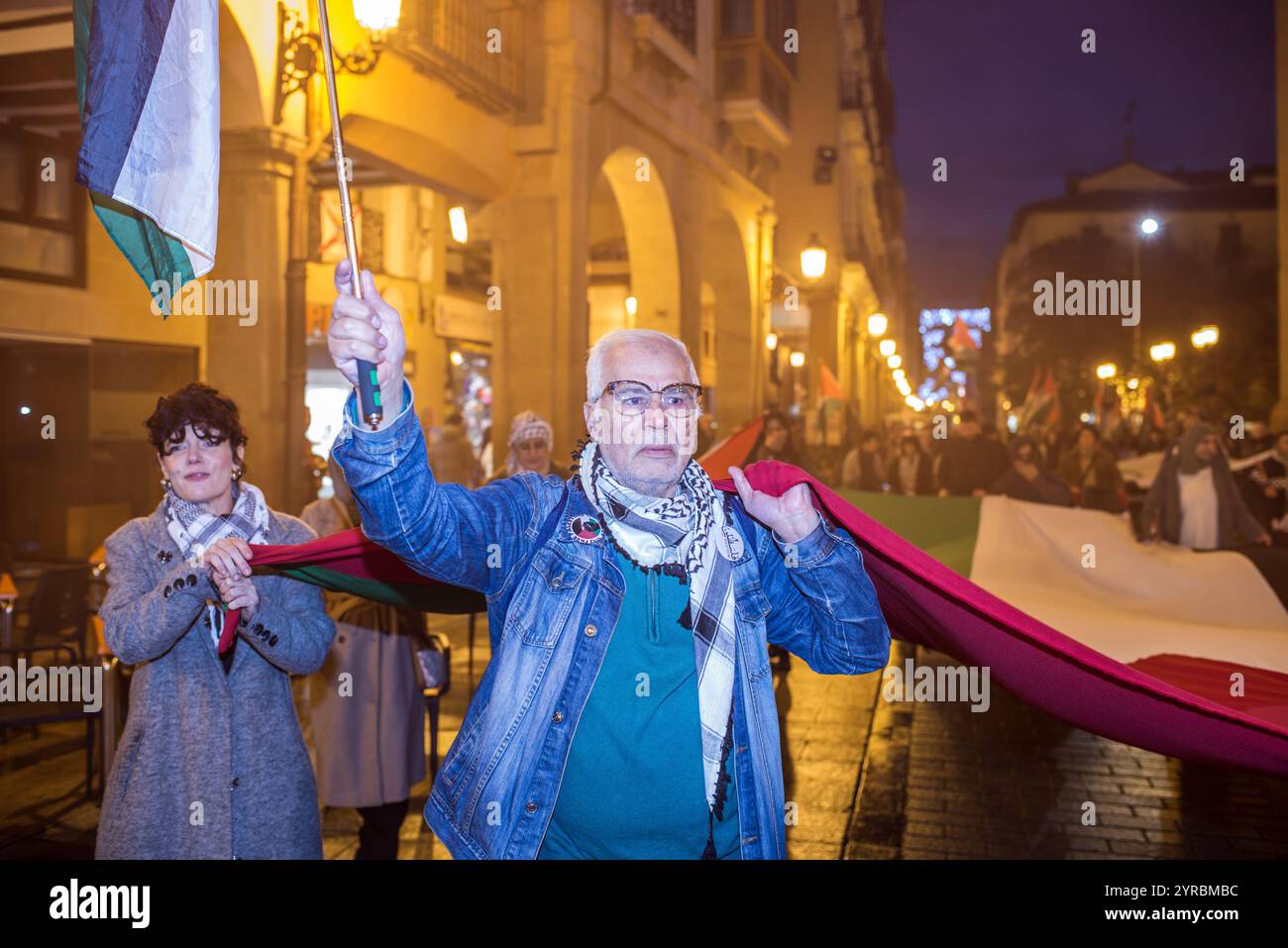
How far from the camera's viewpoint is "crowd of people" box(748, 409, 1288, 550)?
11.8m

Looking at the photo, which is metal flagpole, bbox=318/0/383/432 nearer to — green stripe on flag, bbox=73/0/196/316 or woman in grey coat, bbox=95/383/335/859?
green stripe on flag, bbox=73/0/196/316

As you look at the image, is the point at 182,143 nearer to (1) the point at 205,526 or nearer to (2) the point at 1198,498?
(1) the point at 205,526

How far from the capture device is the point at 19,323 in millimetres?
13188

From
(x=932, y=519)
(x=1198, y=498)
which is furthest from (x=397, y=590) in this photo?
(x=1198, y=498)

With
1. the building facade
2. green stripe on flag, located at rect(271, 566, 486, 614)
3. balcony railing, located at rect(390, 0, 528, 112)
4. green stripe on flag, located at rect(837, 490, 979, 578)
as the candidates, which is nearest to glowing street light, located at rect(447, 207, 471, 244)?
the building facade

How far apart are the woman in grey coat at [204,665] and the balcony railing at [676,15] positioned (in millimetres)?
15090

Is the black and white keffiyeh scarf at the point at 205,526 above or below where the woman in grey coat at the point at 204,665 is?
above

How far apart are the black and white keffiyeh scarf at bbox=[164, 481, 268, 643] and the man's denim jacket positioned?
47.2 inches

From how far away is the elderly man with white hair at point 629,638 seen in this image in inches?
104

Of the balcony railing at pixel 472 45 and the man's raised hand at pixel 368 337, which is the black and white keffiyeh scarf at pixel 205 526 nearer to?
the man's raised hand at pixel 368 337

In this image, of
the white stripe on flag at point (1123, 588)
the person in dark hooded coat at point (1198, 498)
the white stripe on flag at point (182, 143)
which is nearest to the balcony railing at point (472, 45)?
the white stripe on flag at point (1123, 588)

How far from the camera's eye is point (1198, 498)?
12.3m
